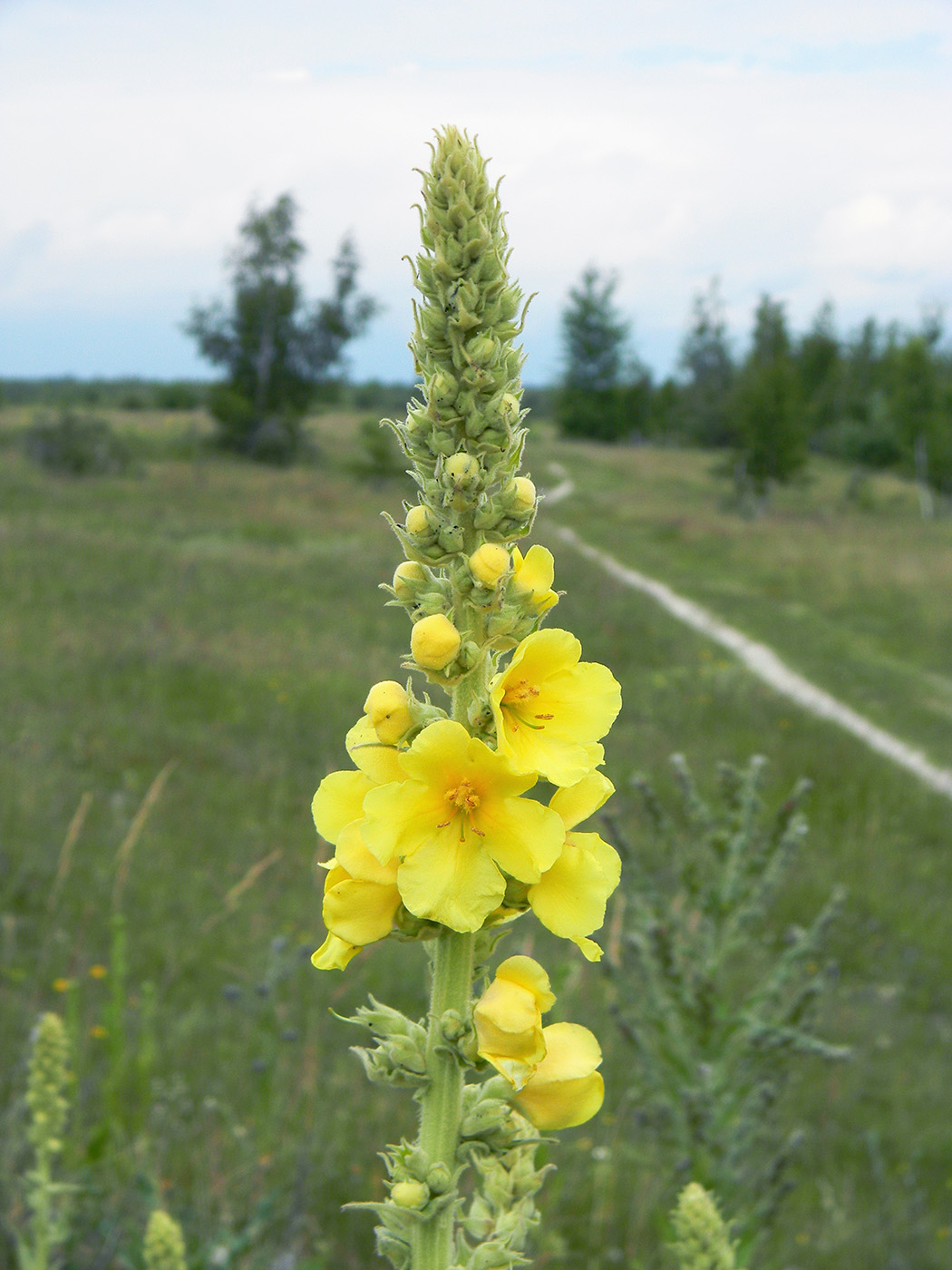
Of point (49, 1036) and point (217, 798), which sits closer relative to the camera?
point (49, 1036)

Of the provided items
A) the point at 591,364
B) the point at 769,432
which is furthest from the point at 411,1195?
the point at 591,364

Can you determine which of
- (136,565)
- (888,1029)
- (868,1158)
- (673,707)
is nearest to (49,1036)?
(868,1158)

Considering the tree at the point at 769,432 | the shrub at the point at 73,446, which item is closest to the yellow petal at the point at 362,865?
the shrub at the point at 73,446

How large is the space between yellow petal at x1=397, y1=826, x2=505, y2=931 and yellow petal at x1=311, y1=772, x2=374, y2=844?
0.19 meters

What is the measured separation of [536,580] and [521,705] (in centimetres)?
21

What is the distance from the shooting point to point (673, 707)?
47.6 ft

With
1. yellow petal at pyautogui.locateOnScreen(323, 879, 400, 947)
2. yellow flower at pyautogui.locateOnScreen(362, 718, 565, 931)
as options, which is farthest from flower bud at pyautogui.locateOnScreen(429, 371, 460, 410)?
yellow petal at pyautogui.locateOnScreen(323, 879, 400, 947)

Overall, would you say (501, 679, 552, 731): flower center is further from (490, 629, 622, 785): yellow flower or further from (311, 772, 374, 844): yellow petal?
(311, 772, 374, 844): yellow petal

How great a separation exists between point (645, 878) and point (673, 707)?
10.4 metres

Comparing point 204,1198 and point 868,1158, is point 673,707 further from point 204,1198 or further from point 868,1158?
point 204,1198

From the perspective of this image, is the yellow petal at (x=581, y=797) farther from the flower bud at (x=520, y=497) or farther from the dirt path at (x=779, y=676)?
the dirt path at (x=779, y=676)

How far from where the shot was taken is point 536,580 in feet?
5.51

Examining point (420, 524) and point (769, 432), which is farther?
point (769, 432)

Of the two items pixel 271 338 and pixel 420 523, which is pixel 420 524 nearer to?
pixel 420 523
